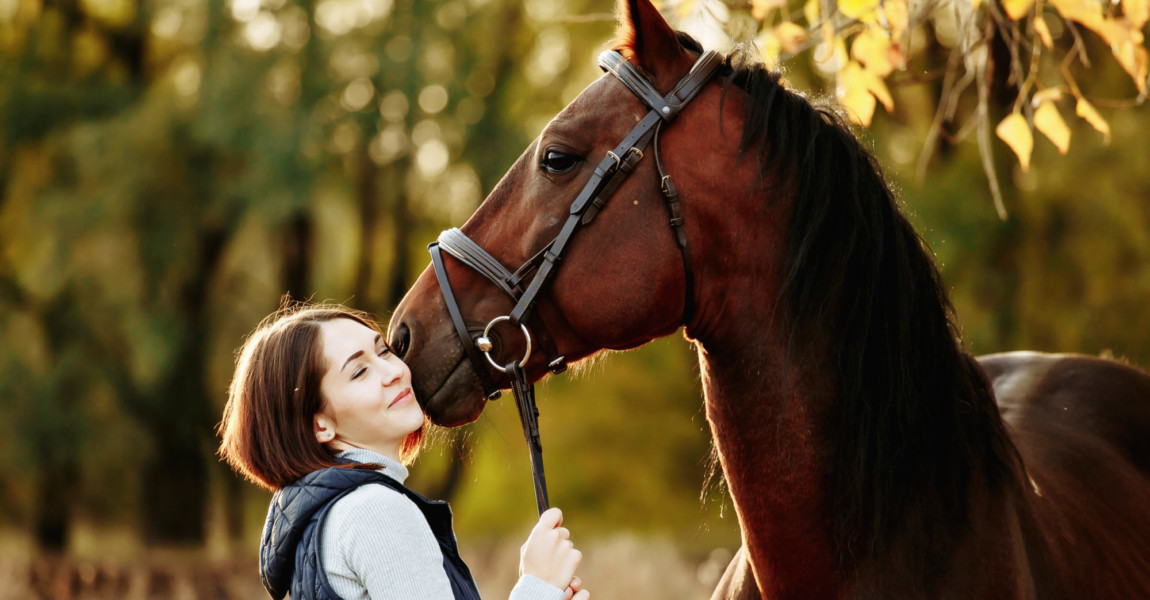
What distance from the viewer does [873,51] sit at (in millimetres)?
3516

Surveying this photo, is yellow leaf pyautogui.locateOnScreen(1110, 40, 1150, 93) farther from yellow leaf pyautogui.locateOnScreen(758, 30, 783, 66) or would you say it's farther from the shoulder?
the shoulder

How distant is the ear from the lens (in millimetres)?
2188

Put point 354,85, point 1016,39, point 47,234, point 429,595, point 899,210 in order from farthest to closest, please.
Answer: point 354,85
point 47,234
point 1016,39
point 899,210
point 429,595

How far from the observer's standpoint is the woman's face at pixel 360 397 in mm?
2168

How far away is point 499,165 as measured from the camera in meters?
13.3

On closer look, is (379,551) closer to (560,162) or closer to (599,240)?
(599,240)

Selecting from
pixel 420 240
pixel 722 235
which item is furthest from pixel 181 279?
pixel 722 235

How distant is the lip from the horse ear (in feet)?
3.40

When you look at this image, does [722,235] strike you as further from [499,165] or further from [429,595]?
[499,165]

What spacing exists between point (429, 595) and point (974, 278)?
8.88 m

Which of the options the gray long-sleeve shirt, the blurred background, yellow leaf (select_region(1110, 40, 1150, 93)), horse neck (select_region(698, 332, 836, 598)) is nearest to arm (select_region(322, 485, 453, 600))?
the gray long-sleeve shirt

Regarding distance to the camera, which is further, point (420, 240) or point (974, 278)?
point (420, 240)

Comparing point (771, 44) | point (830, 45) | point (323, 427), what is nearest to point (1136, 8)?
point (830, 45)

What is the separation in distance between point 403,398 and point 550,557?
0.50 metres
